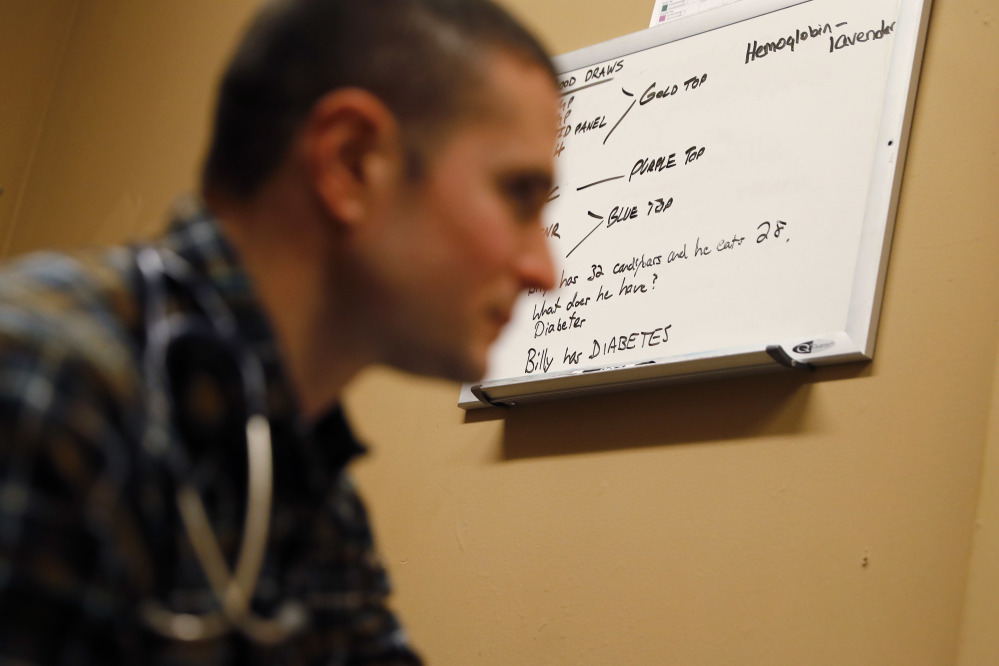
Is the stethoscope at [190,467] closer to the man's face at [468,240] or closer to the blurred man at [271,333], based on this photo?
the blurred man at [271,333]

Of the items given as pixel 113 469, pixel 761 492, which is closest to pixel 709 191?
pixel 761 492

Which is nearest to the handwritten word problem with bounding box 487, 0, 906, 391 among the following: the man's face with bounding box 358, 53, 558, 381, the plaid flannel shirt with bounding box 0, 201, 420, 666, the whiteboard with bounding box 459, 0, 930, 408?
the whiteboard with bounding box 459, 0, 930, 408

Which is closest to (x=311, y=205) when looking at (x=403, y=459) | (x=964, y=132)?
(x=964, y=132)

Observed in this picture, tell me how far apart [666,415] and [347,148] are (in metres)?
0.88

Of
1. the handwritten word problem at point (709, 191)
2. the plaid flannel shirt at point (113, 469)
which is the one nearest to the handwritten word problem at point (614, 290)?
the handwritten word problem at point (709, 191)

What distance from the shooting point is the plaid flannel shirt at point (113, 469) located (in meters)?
0.44

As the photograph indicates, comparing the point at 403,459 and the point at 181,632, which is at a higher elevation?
the point at 403,459

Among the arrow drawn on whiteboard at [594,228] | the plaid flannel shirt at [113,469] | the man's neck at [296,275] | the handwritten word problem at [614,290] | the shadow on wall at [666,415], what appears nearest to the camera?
the plaid flannel shirt at [113,469]

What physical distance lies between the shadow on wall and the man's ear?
0.82m

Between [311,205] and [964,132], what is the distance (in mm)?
981

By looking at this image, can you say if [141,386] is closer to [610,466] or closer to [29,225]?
[610,466]

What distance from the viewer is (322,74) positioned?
0.66 m

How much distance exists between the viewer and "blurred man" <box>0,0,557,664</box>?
0.45 metres

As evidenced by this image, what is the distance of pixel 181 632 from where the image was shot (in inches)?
17.9
